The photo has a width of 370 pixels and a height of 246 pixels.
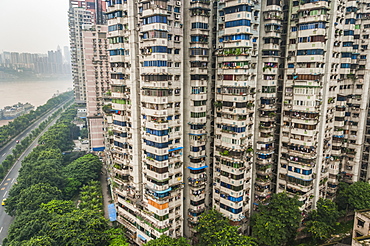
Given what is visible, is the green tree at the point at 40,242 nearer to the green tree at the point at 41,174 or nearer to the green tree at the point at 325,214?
the green tree at the point at 41,174

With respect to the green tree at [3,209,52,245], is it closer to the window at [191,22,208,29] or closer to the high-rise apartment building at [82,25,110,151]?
the window at [191,22,208,29]

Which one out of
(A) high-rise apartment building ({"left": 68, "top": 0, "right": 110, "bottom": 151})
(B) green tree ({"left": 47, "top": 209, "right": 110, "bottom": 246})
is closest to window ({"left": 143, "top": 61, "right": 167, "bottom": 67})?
(B) green tree ({"left": 47, "top": 209, "right": 110, "bottom": 246})

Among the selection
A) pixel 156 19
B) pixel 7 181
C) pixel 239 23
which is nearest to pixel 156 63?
pixel 156 19

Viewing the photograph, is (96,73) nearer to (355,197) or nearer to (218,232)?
(218,232)

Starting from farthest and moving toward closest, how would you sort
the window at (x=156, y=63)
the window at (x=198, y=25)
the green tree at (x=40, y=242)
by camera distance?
the window at (x=198, y=25) < the window at (x=156, y=63) < the green tree at (x=40, y=242)

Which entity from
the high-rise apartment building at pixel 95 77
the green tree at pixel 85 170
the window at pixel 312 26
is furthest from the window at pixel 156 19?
the high-rise apartment building at pixel 95 77

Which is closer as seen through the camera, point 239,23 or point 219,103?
point 239,23
